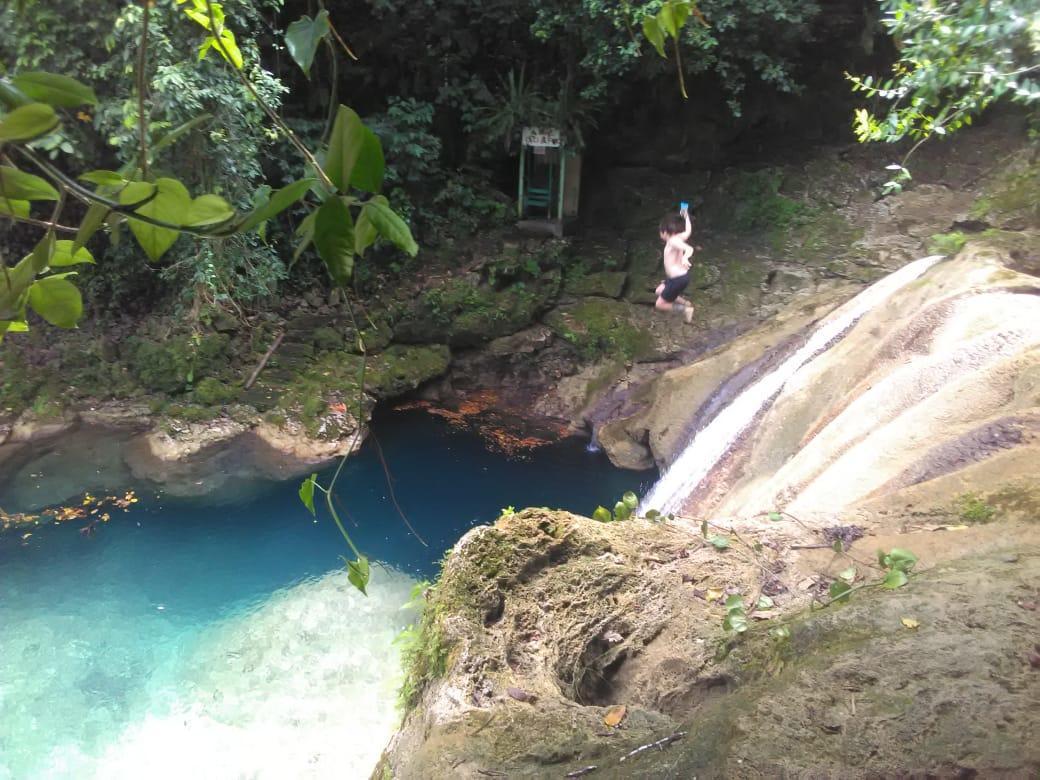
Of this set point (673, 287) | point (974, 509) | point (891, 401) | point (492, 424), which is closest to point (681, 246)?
point (673, 287)

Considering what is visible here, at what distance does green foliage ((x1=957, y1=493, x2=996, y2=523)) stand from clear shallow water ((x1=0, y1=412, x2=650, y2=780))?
3496mm

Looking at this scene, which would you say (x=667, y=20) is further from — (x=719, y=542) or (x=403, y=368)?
(x=403, y=368)

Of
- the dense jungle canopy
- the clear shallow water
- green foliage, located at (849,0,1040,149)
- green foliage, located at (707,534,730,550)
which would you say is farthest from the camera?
the dense jungle canopy

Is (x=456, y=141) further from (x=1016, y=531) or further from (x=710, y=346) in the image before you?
(x=1016, y=531)

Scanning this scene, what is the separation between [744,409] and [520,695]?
4.62 metres

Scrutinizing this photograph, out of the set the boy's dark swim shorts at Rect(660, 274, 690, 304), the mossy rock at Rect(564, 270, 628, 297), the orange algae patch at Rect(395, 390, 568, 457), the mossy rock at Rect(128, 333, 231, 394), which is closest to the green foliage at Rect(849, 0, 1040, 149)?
the boy's dark swim shorts at Rect(660, 274, 690, 304)

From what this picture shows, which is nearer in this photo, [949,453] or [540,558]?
[540,558]

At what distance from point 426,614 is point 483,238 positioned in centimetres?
707

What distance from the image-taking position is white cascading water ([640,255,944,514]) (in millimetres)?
5965

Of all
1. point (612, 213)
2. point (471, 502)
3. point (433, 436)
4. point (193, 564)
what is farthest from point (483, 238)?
point (193, 564)

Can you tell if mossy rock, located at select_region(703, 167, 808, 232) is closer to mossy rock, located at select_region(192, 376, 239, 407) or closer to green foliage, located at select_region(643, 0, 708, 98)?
mossy rock, located at select_region(192, 376, 239, 407)

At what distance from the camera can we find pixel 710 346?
27.1 ft

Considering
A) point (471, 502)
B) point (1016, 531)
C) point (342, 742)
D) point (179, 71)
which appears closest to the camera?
point (1016, 531)

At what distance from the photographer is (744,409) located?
6.25m
